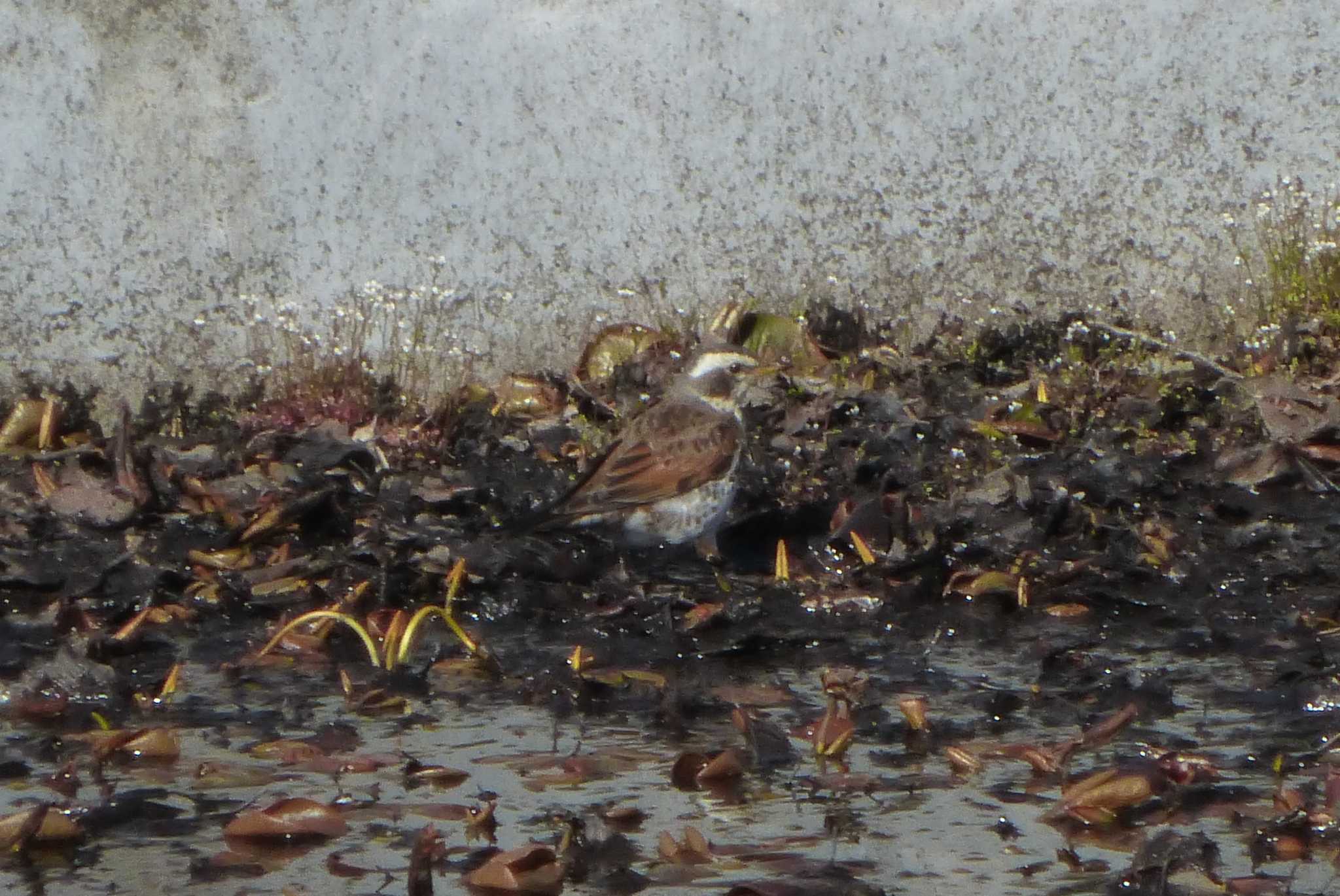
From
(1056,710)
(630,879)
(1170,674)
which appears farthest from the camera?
(1170,674)

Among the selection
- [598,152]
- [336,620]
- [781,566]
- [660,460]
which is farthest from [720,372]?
[336,620]

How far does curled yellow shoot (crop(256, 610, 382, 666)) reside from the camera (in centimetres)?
546

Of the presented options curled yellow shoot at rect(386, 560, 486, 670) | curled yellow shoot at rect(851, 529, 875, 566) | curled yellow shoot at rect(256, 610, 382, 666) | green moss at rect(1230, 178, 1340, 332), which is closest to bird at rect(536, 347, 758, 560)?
curled yellow shoot at rect(851, 529, 875, 566)

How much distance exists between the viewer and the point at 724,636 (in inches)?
223

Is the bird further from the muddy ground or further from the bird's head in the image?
the muddy ground

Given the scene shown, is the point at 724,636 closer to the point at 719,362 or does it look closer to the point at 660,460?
the point at 660,460

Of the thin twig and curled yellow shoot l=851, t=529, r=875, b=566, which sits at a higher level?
the thin twig

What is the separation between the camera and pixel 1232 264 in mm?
7844

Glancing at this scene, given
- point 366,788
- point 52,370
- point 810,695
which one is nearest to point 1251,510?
point 810,695

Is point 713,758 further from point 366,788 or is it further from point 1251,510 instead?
point 1251,510

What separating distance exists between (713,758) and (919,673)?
1093 mm

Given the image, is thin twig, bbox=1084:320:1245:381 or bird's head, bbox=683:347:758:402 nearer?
bird's head, bbox=683:347:758:402

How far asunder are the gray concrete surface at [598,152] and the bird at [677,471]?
553 mm

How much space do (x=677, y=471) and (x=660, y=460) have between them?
13cm
